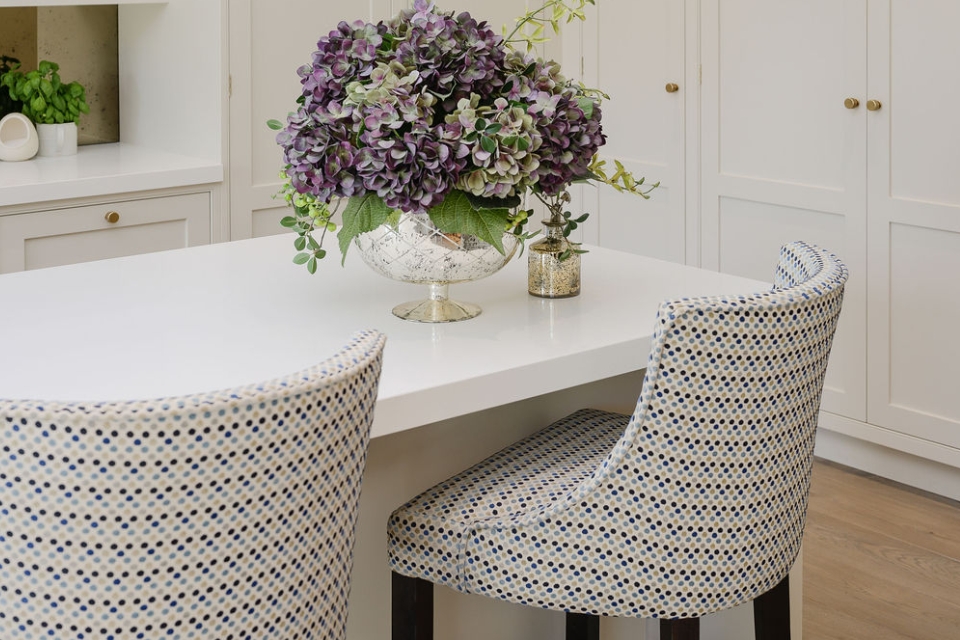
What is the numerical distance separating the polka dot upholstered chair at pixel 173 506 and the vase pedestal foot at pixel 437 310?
24.9 inches

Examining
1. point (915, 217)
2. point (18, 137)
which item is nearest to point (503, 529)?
point (915, 217)

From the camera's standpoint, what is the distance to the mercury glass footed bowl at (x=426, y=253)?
5.42 ft

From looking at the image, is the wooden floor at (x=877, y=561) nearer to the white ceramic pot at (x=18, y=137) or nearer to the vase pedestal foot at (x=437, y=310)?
the vase pedestal foot at (x=437, y=310)

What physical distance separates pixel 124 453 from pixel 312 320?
0.77m

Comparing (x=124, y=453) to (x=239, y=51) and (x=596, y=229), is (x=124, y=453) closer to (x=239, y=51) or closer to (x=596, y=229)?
(x=239, y=51)

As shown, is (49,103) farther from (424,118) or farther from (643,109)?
(424,118)

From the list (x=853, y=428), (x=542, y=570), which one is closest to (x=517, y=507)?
(x=542, y=570)

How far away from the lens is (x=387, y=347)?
5.27 feet

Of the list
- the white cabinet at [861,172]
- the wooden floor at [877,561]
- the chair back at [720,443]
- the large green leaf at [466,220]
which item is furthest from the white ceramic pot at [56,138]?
the chair back at [720,443]

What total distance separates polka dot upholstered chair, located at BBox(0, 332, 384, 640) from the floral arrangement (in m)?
0.48

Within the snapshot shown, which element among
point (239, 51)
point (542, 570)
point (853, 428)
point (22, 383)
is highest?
point (239, 51)

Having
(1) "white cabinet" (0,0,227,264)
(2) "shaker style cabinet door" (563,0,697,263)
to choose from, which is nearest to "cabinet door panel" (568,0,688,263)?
(2) "shaker style cabinet door" (563,0,697,263)

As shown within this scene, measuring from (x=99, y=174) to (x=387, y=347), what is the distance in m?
1.92

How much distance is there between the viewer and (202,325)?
1707 mm
